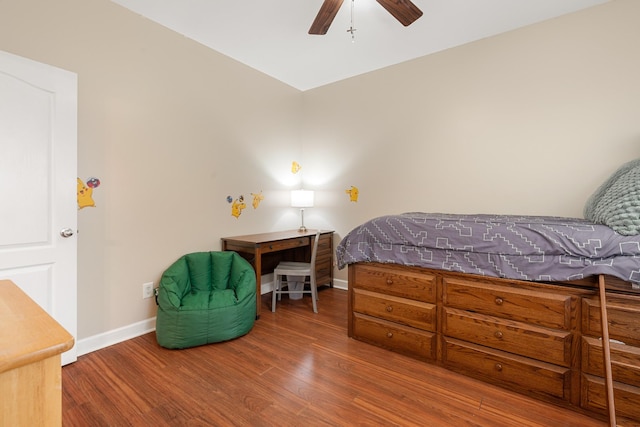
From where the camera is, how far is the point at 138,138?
94.3 inches

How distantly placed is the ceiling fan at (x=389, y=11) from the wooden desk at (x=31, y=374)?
214 cm

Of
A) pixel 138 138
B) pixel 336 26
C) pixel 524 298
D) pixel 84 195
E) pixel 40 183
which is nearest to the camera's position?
pixel 524 298

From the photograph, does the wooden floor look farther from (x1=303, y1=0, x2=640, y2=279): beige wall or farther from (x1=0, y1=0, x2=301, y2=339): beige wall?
(x1=303, y1=0, x2=640, y2=279): beige wall

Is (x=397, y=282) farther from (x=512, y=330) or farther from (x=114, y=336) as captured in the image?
(x=114, y=336)

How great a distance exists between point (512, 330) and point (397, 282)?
72cm

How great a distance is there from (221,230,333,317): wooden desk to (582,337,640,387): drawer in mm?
2329

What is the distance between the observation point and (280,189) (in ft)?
12.4

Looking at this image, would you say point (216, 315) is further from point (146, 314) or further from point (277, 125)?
point (277, 125)

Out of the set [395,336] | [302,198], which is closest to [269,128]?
[302,198]

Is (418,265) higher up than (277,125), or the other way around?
(277,125)

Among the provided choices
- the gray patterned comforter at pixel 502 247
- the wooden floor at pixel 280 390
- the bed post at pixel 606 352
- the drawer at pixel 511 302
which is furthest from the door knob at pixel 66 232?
the bed post at pixel 606 352

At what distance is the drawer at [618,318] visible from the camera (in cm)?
139

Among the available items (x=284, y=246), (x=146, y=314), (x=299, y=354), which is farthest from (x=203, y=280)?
(x=299, y=354)

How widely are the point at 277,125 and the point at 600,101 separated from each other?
3.10 meters
